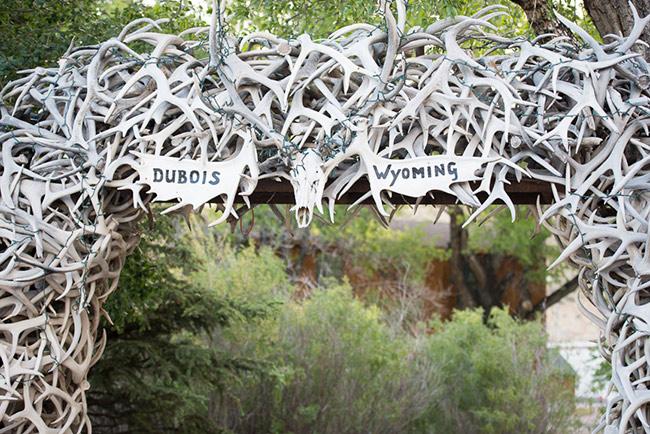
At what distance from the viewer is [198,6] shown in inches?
228

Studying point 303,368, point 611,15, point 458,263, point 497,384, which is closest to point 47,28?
point 611,15

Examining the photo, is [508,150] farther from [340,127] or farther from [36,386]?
[36,386]

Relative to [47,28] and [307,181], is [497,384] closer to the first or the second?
[47,28]

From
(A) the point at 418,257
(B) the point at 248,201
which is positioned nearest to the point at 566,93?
(B) the point at 248,201

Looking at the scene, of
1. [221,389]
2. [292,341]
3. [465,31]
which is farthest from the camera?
[292,341]

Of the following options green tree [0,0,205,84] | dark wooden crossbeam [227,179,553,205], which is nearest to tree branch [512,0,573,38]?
dark wooden crossbeam [227,179,553,205]

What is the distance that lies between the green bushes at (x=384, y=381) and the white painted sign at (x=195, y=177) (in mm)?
4059

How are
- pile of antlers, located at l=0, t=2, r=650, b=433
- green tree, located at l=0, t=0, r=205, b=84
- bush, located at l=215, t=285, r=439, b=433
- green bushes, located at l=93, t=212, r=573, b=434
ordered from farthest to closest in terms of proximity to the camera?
bush, located at l=215, t=285, r=439, b=433 → green bushes, located at l=93, t=212, r=573, b=434 → green tree, located at l=0, t=0, r=205, b=84 → pile of antlers, located at l=0, t=2, r=650, b=433

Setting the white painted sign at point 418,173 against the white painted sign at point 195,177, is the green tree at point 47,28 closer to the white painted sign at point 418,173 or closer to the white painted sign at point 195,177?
the white painted sign at point 195,177

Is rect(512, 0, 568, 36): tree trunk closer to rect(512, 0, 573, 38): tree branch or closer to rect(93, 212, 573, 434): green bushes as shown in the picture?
rect(512, 0, 573, 38): tree branch

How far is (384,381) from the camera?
750 cm

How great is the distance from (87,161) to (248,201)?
1.76 feet

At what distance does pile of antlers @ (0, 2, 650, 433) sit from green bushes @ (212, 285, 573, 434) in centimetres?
395

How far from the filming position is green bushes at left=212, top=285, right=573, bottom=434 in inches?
282
